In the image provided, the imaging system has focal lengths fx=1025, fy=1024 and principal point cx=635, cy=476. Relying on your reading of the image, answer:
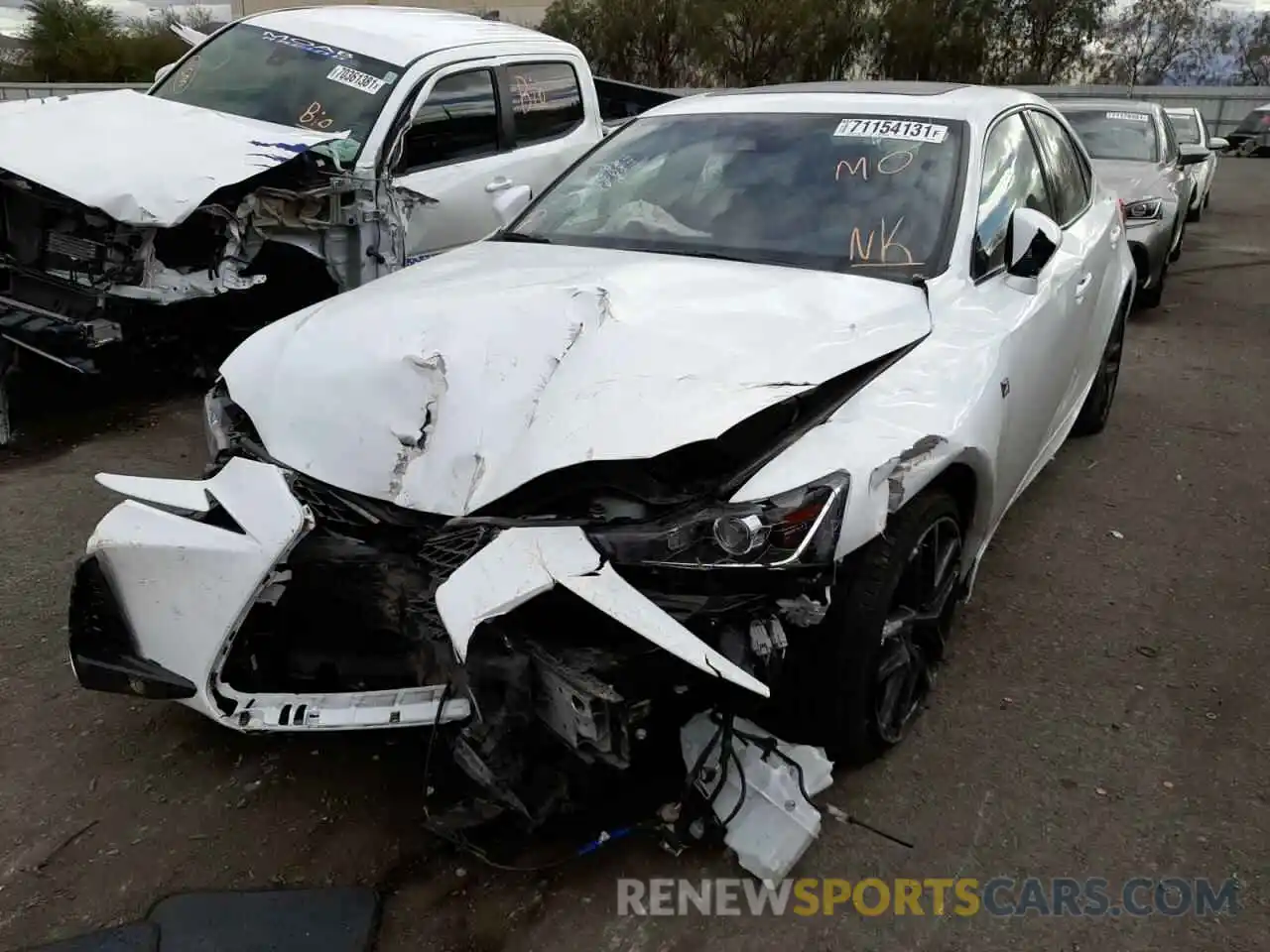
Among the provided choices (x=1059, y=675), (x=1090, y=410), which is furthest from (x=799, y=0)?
(x=1059, y=675)

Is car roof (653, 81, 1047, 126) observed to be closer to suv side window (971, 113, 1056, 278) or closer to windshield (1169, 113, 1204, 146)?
suv side window (971, 113, 1056, 278)

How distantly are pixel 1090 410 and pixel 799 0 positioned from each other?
2701 centimetres

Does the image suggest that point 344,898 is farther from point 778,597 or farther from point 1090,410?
point 1090,410

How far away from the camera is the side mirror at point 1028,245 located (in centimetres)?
332

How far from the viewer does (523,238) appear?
383 centimetres

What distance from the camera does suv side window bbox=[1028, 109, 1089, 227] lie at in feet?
13.9

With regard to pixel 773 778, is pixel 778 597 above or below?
above

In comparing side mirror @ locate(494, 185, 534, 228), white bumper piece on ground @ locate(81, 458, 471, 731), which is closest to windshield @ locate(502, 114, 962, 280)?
side mirror @ locate(494, 185, 534, 228)

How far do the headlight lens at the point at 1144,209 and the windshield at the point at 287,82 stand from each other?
549cm

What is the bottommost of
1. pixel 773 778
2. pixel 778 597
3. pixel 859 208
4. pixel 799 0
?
pixel 773 778

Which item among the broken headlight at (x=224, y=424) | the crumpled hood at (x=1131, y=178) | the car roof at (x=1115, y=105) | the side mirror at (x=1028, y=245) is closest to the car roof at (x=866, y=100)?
the side mirror at (x=1028, y=245)

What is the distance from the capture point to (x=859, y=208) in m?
3.36

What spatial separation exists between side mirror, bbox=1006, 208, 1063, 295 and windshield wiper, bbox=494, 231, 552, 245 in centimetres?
159

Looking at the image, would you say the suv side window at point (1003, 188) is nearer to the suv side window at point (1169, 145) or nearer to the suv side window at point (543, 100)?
the suv side window at point (543, 100)
